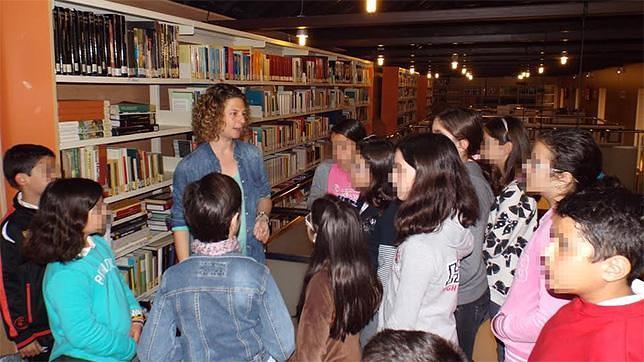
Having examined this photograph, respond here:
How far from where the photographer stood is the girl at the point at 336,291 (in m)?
1.75

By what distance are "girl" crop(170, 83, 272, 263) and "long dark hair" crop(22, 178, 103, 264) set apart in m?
0.85

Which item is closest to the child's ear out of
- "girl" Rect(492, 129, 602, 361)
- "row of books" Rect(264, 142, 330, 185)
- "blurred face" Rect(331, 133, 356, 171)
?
"girl" Rect(492, 129, 602, 361)

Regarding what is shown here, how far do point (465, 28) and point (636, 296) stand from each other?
681cm

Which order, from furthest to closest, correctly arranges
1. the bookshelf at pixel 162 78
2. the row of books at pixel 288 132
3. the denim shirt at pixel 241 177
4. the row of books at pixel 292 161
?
the row of books at pixel 292 161
the row of books at pixel 288 132
the denim shirt at pixel 241 177
the bookshelf at pixel 162 78

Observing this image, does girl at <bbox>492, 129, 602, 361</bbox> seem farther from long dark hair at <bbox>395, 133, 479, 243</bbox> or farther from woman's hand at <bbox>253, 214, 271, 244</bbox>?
woman's hand at <bbox>253, 214, 271, 244</bbox>

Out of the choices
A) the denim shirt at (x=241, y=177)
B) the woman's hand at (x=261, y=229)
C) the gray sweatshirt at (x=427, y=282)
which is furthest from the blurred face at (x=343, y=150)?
the gray sweatshirt at (x=427, y=282)

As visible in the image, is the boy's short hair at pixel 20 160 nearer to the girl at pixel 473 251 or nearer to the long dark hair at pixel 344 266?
the long dark hair at pixel 344 266

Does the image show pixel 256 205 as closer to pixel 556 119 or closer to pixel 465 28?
pixel 465 28

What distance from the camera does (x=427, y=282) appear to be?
1.67 m

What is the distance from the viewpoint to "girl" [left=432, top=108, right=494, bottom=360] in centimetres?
219

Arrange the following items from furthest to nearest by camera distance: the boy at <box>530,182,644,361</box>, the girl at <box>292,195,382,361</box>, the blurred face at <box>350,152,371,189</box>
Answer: the blurred face at <box>350,152,371,189</box> < the girl at <box>292,195,382,361</box> < the boy at <box>530,182,644,361</box>

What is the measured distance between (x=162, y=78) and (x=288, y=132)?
2.47 m

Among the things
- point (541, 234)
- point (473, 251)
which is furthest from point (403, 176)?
point (473, 251)

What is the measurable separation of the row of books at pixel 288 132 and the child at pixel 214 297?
2.80m
